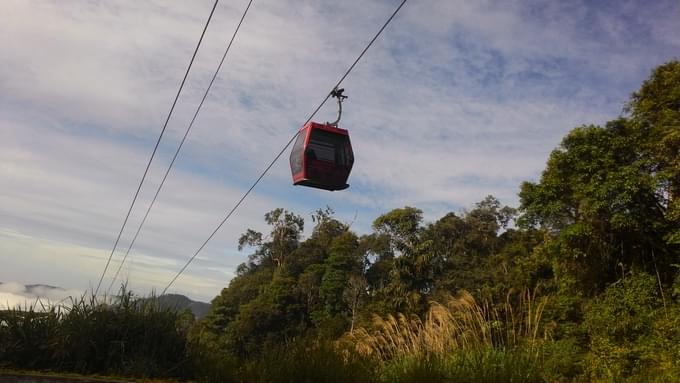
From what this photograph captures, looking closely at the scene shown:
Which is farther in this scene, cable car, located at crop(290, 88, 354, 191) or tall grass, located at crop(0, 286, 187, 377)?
cable car, located at crop(290, 88, 354, 191)

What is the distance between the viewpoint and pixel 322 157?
38.6 ft

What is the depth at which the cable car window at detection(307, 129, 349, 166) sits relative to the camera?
1171 cm

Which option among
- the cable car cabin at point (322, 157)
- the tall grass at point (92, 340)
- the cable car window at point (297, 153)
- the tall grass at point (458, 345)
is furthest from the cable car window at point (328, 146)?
the tall grass at point (92, 340)

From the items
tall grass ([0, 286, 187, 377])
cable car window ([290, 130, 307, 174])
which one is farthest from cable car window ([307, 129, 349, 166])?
tall grass ([0, 286, 187, 377])

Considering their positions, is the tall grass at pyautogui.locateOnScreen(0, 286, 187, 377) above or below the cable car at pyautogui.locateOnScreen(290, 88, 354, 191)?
below

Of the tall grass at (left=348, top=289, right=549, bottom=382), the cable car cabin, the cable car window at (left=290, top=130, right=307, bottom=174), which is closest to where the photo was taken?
the tall grass at (left=348, top=289, right=549, bottom=382)

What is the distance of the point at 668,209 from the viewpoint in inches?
671

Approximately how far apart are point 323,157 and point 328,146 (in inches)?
11.8

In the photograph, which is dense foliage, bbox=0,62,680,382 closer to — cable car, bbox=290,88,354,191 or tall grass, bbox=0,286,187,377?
tall grass, bbox=0,286,187,377

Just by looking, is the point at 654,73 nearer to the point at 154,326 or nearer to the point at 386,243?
the point at 154,326

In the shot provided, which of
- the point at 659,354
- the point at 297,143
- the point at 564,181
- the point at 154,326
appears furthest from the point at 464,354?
the point at 564,181

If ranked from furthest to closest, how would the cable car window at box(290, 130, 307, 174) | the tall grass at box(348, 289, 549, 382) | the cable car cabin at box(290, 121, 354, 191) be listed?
the cable car window at box(290, 130, 307, 174) → the cable car cabin at box(290, 121, 354, 191) → the tall grass at box(348, 289, 549, 382)

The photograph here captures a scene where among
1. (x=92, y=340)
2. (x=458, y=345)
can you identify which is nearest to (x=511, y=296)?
(x=458, y=345)

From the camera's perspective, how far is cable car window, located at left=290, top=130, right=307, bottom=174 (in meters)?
11.9
